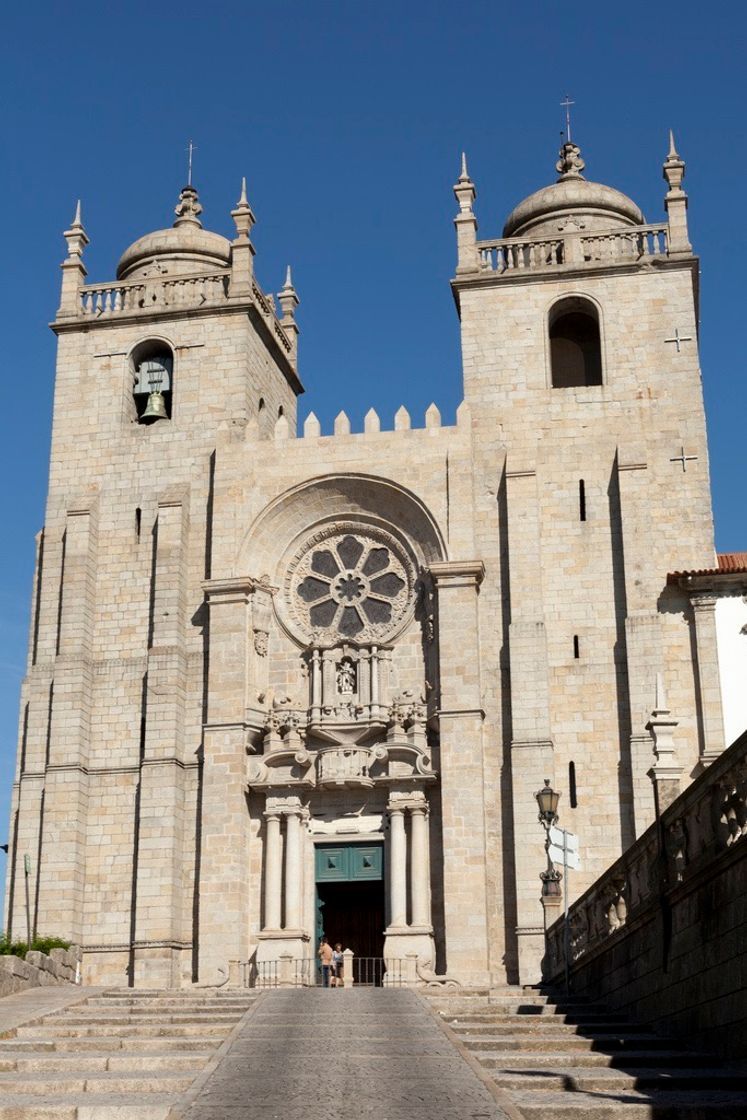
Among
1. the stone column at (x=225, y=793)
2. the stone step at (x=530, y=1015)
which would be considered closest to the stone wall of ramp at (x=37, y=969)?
the stone column at (x=225, y=793)

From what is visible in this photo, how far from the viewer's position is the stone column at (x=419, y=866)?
91.5 feet

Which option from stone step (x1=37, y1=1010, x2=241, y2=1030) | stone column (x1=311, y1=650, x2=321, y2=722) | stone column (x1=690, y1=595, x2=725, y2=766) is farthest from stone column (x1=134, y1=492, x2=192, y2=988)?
stone column (x1=690, y1=595, x2=725, y2=766)

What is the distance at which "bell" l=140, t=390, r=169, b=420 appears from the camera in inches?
1320

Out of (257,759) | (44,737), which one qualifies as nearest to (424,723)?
(257,759)

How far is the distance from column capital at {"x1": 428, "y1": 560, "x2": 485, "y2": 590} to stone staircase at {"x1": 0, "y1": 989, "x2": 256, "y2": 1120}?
10.9 m

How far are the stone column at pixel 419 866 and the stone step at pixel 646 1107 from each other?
54.4ft

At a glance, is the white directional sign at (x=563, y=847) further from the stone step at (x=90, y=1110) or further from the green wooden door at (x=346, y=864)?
the stone step at (x=90, y=1110)

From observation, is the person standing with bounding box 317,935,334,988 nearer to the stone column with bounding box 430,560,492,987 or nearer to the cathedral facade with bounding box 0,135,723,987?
the cathedral facade with bounding box 0,135,723,987

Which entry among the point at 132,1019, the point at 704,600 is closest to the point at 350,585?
the point at 704,600

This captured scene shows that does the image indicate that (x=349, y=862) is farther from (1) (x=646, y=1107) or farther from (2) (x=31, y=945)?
(1) (x=646, y=1107)

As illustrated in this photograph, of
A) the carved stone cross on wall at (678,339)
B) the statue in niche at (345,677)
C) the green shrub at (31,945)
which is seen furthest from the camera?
the carved stone cross on wall at (678,339)

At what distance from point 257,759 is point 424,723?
136 inches

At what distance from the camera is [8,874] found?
97.5 ft

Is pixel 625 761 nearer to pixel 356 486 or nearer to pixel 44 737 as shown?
pixel 356 486
